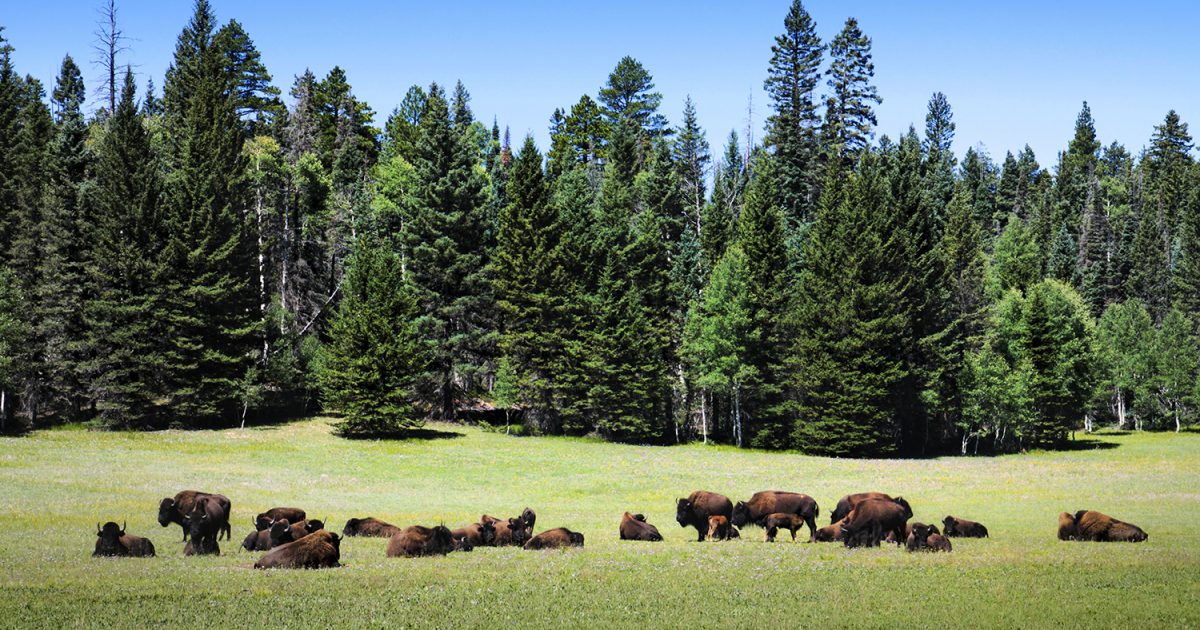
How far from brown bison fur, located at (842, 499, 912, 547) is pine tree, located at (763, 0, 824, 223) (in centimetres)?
7635

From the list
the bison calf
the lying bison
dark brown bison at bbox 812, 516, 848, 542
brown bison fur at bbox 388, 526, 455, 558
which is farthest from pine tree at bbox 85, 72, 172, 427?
the lying bison

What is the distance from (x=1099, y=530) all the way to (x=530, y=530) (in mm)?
15383

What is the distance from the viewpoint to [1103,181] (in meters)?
162

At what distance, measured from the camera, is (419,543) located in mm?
22125

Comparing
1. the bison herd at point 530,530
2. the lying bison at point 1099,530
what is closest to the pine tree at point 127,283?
the bison herd at point 530,530

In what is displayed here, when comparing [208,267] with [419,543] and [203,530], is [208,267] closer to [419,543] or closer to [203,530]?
[203,530]

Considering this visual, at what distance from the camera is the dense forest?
61.5m

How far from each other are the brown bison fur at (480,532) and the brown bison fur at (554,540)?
128 cm

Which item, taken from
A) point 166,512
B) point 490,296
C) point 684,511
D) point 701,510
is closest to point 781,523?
point 701,510

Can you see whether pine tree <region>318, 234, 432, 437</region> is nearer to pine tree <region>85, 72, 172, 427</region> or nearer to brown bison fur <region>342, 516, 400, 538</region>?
pine tree <region>85, 72, 172, 427</region>

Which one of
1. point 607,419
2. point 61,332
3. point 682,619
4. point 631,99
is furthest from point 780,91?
point 682,619

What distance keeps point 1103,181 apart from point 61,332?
6359 inches

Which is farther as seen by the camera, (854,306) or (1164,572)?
(854,306)

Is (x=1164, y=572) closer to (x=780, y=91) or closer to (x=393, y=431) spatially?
(x=393, y=431)
